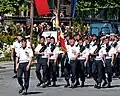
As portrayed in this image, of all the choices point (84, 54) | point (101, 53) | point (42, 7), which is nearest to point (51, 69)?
point (84, 54)

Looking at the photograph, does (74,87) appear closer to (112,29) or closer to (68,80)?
(68,80)

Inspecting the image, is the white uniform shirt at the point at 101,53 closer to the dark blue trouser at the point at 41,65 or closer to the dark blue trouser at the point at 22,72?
the dark blue trouser at the point at 41,65

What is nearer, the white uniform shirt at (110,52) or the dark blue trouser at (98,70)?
the dark blue trouser at (98,70)

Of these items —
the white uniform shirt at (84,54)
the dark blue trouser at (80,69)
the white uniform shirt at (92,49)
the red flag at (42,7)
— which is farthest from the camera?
the red flag at (42,7)

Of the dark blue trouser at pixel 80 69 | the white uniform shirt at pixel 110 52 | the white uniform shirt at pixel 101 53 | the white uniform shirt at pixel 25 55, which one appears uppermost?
the white uniform shirt at pixel 25 55

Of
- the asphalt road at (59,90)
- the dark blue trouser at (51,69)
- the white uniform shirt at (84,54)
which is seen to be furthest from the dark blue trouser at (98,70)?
the dark blue trouser at (51,69)

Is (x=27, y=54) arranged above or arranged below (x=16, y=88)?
above

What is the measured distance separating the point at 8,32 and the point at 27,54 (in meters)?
21.1

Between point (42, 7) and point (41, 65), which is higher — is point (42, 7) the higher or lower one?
the higher one

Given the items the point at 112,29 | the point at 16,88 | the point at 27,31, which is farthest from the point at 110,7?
the point at 16,88

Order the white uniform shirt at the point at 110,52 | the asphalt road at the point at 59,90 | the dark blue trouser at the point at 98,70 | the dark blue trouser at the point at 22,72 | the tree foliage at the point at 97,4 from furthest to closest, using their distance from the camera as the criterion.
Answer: the tree foliage at the point at 97,4 → the white uniform shirt at the point at 110,52 → the dark blue trouser at the point at 98,70 → the asphalt road at the point at 59,90 → the dark blue trouser at the point at 22,72

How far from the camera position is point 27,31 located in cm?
3900

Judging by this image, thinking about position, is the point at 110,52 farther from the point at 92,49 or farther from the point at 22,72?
the point at 22,72

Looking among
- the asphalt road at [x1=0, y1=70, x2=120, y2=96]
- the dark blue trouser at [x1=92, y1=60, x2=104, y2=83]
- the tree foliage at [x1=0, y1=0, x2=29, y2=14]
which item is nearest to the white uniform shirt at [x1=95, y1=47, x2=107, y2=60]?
the dark blue trouser at [x1=92, y1=60, x2=104, y2=83]
